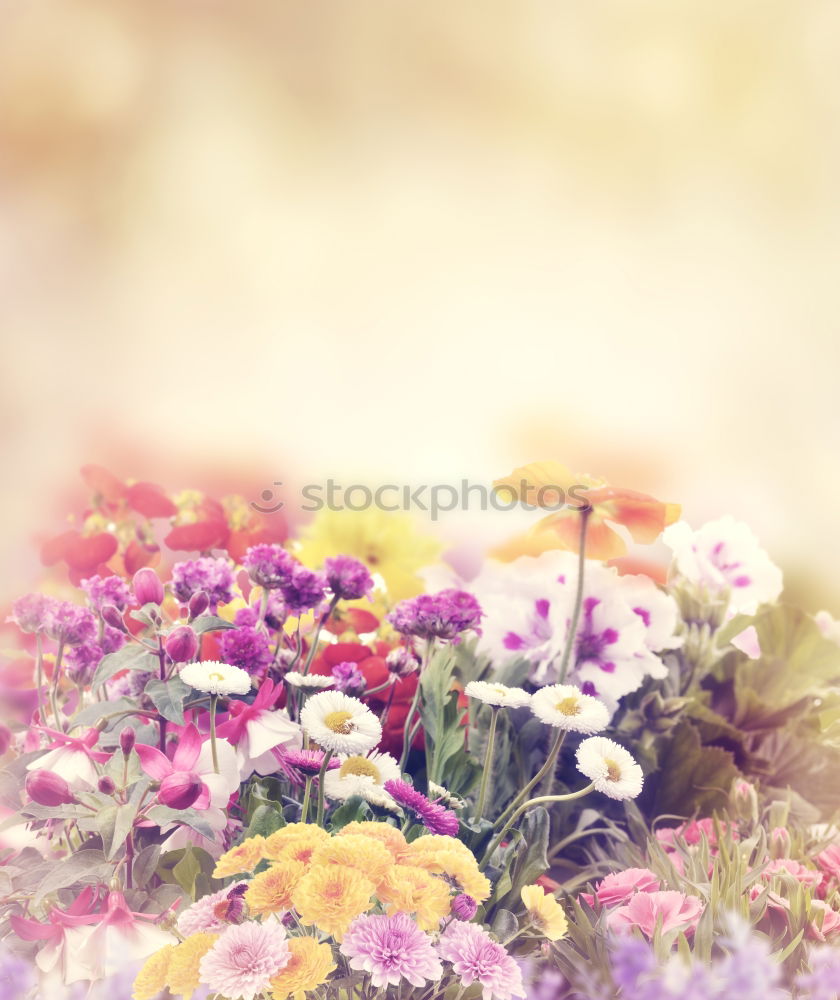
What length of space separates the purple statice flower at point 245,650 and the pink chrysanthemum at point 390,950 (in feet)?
0.47

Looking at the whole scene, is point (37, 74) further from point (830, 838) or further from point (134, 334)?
point (830, 838)

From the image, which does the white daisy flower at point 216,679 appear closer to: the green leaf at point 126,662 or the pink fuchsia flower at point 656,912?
the green leaf at point 126,662

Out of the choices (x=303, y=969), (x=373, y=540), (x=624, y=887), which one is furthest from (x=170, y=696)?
(x=373, y=540)

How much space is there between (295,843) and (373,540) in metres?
0.40

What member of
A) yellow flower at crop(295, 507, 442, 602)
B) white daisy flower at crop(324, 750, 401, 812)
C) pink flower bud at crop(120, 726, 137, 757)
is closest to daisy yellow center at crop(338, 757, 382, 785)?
white daisy flower at crop(324, 750, 401, 812)

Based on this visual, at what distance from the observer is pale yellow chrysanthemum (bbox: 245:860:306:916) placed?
1.10ft

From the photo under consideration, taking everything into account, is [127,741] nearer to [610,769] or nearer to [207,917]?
[207,917]

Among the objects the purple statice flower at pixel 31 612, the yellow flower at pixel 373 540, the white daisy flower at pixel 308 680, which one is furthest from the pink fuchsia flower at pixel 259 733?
the yellow flower at pixel 373 540

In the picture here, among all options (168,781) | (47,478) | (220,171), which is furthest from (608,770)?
(220,171)

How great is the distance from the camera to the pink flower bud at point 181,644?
398mm

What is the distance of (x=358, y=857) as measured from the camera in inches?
13.3

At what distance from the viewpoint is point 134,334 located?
1.11m

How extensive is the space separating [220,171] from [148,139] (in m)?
0.10

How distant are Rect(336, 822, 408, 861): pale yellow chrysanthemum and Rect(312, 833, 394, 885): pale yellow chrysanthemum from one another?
0.06ft
